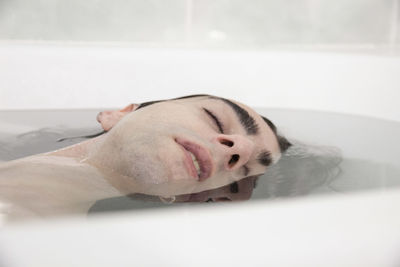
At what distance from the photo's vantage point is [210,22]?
5.48ft

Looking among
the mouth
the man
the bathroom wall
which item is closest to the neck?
the man

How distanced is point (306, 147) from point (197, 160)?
0.34m

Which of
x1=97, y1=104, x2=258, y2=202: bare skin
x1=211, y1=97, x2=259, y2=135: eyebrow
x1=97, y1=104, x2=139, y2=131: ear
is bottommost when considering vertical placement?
x1=97, y1=104, x2=258, y2=202: bare skin

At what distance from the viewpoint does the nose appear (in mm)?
677

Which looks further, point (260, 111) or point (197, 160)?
point (260, 111)

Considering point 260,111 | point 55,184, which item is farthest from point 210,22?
point 55,184

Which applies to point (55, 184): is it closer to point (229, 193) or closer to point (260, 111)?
point (229, 193)

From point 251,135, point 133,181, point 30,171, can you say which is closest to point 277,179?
point 251,135

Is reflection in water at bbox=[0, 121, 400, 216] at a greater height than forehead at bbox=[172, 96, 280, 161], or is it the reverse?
forehead at bbox=[172, 96, 280, 161]

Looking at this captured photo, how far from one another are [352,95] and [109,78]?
0.58 meters

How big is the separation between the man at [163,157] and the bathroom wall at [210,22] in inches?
34.7

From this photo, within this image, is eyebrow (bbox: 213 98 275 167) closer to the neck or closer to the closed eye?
the closed eye

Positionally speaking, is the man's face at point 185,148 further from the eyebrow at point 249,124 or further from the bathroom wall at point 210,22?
the bathroom wall at point 210,22

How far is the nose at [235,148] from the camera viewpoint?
677 mm
